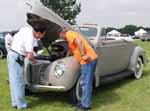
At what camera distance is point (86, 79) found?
854 centimetres

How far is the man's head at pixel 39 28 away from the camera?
886cm

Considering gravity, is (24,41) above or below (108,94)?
above

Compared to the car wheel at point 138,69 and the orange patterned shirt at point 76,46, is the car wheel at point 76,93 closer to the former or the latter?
the orange patterned shirt at point 76,46

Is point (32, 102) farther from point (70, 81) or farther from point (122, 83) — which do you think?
point (122, 83)

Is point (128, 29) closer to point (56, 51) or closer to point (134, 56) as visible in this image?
point (134, 56)

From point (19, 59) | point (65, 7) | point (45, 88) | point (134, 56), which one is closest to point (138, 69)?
point (134, 56)

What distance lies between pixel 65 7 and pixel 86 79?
1598 inches

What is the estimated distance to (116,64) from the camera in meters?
10.9

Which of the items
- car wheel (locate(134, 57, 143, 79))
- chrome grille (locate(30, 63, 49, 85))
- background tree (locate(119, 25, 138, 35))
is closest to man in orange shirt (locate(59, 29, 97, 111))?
chrome grille (locate(30, 63, 49, 85))

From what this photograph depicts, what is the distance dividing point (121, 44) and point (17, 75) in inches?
138

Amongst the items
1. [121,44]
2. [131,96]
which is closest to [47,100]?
[131,96]

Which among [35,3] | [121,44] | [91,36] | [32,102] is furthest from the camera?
→ [121,44]

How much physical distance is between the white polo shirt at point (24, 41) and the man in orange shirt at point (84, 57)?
63cm

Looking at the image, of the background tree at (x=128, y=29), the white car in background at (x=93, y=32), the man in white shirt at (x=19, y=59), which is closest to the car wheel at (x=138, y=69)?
the white car in background at (x=93, y=32)
